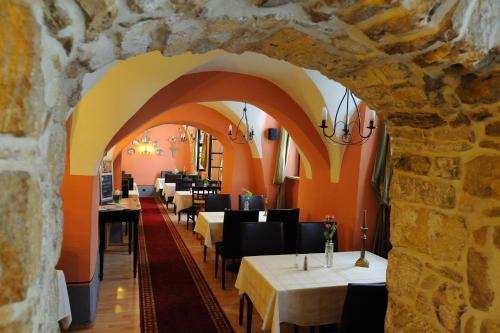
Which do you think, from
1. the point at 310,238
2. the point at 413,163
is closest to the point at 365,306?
the point at 413,163

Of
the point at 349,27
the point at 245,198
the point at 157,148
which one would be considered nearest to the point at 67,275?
the point at 245,198

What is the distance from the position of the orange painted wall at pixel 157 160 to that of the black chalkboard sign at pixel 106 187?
895 cm

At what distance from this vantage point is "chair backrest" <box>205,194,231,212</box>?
603 cm

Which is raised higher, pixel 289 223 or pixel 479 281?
pixel 479 281

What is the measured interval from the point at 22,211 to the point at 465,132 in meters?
1.53

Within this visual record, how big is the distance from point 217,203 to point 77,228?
2919mm

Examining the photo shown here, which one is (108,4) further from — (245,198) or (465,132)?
(245,198)

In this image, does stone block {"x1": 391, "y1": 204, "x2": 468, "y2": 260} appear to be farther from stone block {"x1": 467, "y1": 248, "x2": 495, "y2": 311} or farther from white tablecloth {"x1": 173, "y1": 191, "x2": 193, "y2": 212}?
white tablecloth {"x1": 173, "y1": 191, "x2": 193, "y2": 212}

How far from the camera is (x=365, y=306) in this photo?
2.16 meters

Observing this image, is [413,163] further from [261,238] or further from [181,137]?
[181,137]

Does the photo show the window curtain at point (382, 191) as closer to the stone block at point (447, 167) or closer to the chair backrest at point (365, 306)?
the chair backrest at point (365, 306)

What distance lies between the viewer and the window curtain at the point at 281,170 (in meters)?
7.03

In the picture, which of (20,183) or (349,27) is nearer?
(20,183)

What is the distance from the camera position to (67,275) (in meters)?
3.34
